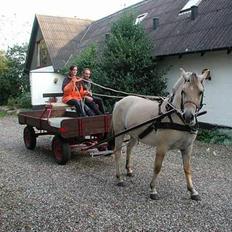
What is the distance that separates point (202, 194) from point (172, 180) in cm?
90

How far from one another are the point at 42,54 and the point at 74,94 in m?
19.0

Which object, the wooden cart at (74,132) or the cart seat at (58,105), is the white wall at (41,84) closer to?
the cart seat at (58,105)

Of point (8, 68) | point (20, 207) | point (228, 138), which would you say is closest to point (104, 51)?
point (228, 138)

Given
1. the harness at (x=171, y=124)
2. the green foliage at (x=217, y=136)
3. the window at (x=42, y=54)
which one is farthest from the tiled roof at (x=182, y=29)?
the harness at (x=171, y=124)

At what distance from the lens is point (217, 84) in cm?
1235

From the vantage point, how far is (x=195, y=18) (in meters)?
14.4

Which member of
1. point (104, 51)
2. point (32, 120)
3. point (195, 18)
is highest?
point (195, 18)

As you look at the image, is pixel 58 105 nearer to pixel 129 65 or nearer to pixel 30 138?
pixel 30 138

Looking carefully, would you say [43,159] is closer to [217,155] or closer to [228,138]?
[217,155]

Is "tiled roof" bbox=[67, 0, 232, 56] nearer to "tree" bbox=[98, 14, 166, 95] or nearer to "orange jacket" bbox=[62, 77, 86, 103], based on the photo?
"tree" bbox=[98, 14, 166, 95]

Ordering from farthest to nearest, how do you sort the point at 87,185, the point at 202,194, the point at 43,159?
the point at 43,159 → the point at 87,185 → the point at 202,194

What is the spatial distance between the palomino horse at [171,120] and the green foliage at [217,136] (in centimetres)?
518

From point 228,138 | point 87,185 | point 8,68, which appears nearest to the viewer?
point 87,185

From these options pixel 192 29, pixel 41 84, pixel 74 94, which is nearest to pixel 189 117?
pixel 74 94
